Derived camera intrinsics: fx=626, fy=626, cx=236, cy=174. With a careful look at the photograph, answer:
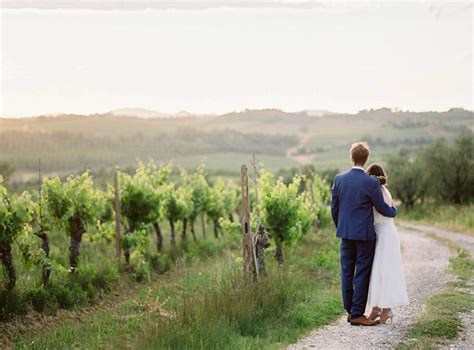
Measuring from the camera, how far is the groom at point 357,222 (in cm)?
870

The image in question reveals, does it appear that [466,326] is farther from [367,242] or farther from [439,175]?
[439,175]

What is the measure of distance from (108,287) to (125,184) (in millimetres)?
5183

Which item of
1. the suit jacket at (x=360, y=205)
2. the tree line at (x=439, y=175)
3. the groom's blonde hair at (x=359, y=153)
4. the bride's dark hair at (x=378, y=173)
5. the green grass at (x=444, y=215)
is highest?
the groom's blonde hair at (x=359, y=153)

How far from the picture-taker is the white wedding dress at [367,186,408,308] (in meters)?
8.82

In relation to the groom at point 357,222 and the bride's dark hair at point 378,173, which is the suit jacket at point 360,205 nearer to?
the groom at point 357,222

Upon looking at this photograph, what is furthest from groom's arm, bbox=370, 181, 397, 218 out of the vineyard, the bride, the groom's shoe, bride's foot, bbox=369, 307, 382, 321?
the vineyard

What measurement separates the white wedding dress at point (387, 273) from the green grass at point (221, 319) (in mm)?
1118

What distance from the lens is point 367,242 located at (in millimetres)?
8844

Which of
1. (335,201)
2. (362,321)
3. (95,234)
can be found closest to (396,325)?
(362,321)

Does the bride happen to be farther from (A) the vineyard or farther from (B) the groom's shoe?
(A) the vineyard

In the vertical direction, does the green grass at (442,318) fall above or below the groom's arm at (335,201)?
below

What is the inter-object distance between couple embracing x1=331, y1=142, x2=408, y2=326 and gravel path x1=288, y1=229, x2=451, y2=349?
317 millimetres

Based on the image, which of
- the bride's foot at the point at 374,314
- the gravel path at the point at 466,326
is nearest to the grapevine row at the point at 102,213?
the bride's foot at the point at 374,314

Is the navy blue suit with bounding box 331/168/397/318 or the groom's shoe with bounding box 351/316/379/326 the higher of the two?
the navy blue suit with bounding box 331/168/397/318
